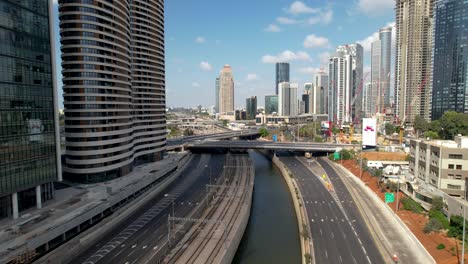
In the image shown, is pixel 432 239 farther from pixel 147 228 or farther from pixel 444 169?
pixel 147 228

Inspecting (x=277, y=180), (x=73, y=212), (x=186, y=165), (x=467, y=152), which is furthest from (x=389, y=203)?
(x=186, y=165)

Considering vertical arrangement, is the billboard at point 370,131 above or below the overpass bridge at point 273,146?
above

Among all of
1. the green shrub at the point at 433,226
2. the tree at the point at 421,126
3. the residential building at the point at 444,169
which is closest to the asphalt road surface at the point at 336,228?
the green shrub at the point at 433,226

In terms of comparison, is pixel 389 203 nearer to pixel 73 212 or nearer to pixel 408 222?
pixel 408 222

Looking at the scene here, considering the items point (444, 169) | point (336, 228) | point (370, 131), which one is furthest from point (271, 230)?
point (370, 131)

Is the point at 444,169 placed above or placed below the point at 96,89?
below

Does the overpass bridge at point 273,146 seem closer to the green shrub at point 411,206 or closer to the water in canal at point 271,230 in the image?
the water in canal at point 271,230

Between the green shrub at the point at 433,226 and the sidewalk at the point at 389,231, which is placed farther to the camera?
the green shrub at the point at 433,226
